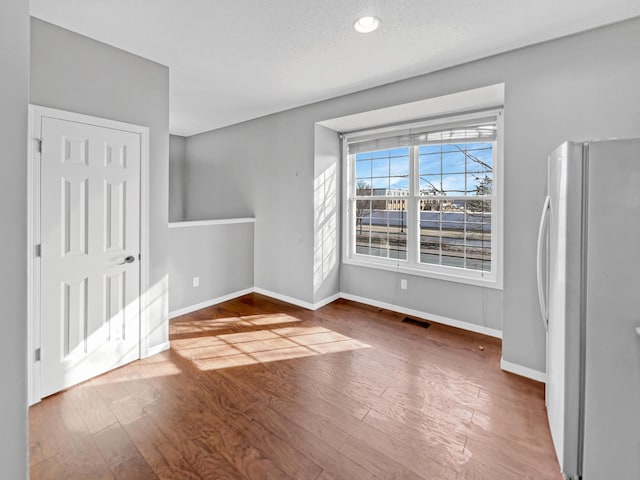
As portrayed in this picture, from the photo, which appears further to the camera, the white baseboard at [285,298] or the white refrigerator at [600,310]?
the white baseboard at [285,298]

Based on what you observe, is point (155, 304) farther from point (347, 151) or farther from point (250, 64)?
point (347, 151)

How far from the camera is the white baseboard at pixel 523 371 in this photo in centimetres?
245

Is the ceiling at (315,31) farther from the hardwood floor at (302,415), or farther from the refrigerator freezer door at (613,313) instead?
the hardwood floor at (302,415)

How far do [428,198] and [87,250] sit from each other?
137 inches

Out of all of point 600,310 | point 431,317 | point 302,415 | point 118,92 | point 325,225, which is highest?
point 118,92

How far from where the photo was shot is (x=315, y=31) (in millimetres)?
2266

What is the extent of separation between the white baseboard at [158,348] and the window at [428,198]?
251 cm

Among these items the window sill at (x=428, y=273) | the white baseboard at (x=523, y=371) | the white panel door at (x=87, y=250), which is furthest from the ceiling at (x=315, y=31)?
the white baseboard at (x=523, y=371)

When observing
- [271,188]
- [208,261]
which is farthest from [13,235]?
[271,188]

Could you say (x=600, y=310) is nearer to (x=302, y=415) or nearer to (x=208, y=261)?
(x=302, y=415)

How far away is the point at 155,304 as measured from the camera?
2.83 meters

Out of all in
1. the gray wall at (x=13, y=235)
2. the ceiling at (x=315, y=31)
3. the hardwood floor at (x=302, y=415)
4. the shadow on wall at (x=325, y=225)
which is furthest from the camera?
the shadow on wall at (x=325, y=225)

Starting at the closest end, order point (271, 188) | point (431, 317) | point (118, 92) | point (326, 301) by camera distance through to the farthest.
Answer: point (118, 92)
point (431, 317)
point (326, 301)
point (271, 188)

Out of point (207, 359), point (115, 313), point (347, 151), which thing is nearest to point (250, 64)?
point (347, 151)
